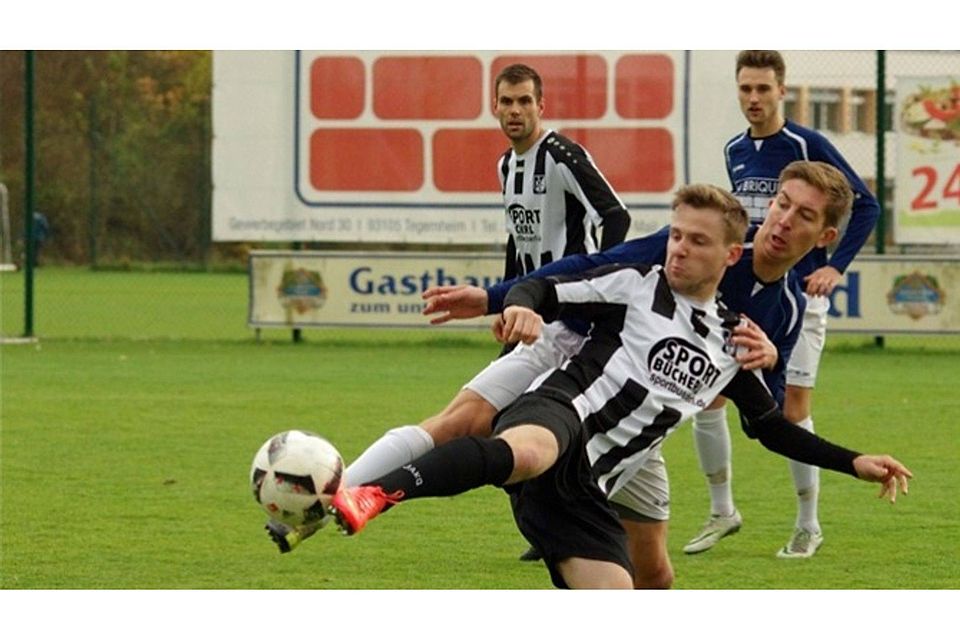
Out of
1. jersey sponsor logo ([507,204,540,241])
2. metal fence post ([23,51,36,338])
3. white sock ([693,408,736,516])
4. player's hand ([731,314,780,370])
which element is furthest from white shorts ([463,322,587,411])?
metal fence post ([23,51,36,338])

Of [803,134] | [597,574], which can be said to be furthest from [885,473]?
[803,134]

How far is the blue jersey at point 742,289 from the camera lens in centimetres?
552

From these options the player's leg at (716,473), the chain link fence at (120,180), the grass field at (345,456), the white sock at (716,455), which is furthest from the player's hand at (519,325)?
the chain link fence at (120,180)

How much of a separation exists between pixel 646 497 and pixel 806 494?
1.59 meters

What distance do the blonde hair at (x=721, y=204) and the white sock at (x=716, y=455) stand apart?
2364 mm

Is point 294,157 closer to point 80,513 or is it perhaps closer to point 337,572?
point 80,513

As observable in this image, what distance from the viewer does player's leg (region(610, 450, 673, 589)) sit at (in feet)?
19.9

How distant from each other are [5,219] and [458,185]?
1799 cm

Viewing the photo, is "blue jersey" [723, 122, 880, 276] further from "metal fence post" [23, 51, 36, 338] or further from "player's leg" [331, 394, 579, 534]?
"metal fence post" [23, 51, 36, 338]

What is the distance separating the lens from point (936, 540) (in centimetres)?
747

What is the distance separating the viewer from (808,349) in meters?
7.71

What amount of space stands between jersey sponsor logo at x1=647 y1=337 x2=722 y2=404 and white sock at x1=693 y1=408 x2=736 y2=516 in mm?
2203

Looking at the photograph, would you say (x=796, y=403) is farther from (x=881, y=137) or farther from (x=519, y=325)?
(x=881, y=137)

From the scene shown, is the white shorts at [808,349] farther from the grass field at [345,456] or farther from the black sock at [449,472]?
the black sock at [449,472]
